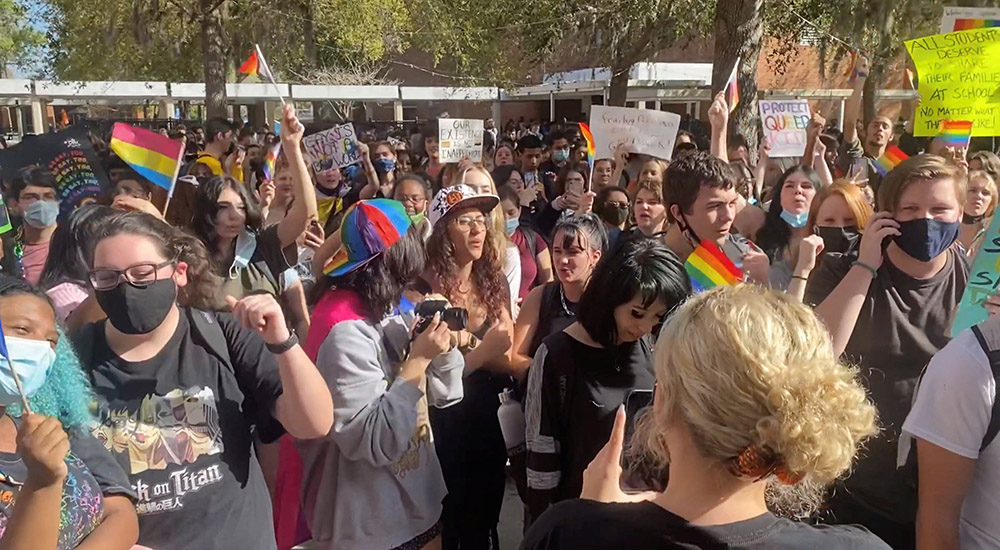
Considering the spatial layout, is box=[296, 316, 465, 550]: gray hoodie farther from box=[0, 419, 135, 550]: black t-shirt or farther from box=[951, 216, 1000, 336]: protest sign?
box=[951, 216, 1000, 336]: protest sign

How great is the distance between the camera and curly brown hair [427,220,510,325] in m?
3.65

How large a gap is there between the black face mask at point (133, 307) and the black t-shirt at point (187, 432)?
0.26 feet

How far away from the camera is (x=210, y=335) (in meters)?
2.30

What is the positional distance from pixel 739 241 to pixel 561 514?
2393 mm

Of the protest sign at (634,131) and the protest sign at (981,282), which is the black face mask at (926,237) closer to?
the protest sign at (981,282)

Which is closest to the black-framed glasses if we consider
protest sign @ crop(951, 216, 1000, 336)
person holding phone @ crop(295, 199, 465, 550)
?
person holding phone @ crop(295, 199, 465, 550)

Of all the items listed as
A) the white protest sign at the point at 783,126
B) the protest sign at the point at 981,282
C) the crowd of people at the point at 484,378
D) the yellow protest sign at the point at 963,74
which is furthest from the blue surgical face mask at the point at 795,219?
the white protest sign at the point at 783,126

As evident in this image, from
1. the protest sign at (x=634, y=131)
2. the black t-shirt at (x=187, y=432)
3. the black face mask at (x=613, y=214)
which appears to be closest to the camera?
the black t-shirt at (x=187, y=432)

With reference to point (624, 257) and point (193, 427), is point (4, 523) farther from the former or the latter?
point (624, 257)

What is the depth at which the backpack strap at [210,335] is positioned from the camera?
2.28 meters

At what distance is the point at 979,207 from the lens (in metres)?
4.70

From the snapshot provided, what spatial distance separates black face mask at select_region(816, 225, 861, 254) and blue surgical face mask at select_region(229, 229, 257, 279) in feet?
9.24

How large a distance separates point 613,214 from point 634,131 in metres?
0.99

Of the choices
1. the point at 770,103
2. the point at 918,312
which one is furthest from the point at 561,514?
the point at 770,103
